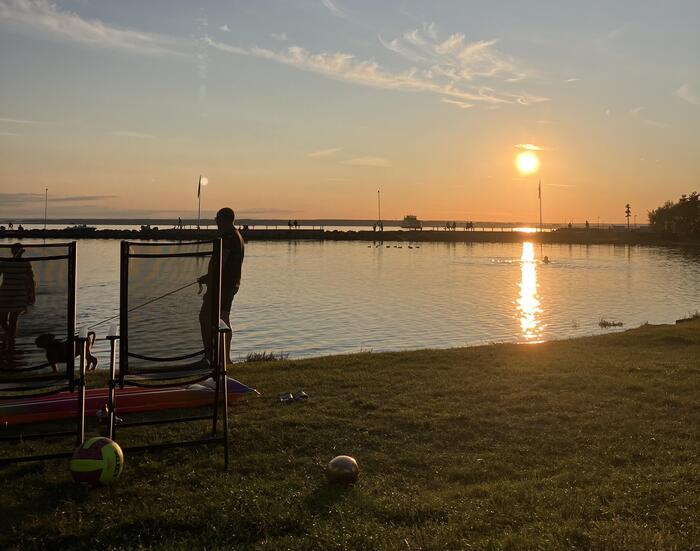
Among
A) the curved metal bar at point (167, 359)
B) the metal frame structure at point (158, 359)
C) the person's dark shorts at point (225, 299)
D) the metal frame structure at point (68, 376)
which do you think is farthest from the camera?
the person's dark shorts at point (225, 299)

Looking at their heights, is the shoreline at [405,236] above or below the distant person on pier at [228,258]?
above

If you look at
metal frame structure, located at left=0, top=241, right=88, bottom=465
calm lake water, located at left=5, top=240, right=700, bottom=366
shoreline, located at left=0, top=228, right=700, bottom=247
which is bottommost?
calm lake water, located at left=5, top=240, right=700, bottom=366

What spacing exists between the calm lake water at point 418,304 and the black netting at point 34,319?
1105 mm

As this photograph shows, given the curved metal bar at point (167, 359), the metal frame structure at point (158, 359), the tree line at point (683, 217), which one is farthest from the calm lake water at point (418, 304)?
the tree line at point (683, 217)

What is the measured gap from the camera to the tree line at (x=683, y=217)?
102m

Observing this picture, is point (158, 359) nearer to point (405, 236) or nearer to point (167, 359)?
point (167, 359)

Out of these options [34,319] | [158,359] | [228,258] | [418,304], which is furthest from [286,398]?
[418,304]

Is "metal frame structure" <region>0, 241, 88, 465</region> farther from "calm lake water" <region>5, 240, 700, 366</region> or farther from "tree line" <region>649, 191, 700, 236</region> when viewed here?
"tree line" <region>649, 191, 700, 236</region>

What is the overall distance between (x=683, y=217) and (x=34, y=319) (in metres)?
117

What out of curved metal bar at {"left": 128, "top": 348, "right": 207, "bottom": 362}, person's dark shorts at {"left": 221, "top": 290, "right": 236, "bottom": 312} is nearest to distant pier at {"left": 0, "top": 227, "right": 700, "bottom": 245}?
person's dark shorts at {"left": 221, "top": 290, "right": 236, "bottom": 312}

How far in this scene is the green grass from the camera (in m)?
4.05

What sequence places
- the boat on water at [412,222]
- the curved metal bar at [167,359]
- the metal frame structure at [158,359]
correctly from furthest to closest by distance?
1. the boat on water at [412,222]
2. the curved metal bar at [167,359]
3. the metal frame structure at [158,359]

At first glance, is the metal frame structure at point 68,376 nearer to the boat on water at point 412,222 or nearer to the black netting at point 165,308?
the black netting at point 165,308

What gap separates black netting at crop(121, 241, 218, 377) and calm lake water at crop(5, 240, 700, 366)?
19cm
